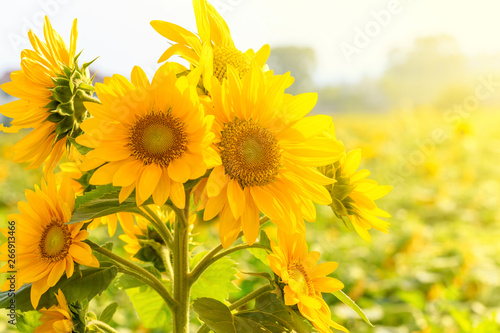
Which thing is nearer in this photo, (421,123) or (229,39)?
(229,39)

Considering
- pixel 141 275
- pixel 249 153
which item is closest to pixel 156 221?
pixel 141 275

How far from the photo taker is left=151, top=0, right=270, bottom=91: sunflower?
0.60 meters

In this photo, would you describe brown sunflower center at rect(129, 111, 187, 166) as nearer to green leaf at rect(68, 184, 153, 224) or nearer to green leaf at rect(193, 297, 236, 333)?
green leaf at rect(68, 184, 153, 224)

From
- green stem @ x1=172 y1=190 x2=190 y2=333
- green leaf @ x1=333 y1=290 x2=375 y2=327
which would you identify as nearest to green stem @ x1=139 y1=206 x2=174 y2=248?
green stem @ x1=172 y1=190 x2=190 y2=333

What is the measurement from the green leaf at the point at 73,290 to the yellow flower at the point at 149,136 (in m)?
0.14

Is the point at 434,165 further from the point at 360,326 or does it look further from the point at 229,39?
the point at 229,39

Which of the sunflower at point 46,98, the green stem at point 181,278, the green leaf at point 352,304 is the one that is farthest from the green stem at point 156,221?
the green leaf at point 352,304

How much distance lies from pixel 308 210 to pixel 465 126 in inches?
144

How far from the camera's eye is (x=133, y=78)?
52 cm

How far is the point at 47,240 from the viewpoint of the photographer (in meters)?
0.60

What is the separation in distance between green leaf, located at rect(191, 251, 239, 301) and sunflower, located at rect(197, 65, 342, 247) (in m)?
0.21

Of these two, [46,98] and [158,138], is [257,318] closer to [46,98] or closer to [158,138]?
[158,138]

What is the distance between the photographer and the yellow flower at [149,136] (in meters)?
0.51

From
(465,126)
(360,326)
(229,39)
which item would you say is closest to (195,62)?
(229,39)
